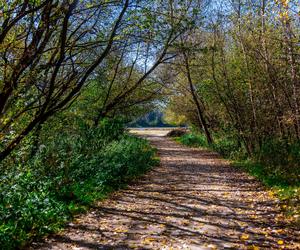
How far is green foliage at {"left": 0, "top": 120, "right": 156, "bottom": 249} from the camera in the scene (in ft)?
18.8

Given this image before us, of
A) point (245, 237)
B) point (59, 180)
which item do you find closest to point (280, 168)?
point (245, 237)

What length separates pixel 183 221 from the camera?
686 centimetres

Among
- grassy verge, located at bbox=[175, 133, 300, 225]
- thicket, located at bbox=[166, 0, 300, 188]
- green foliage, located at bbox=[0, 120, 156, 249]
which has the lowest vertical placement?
grassy verge, located at bbox=[175, 133, 300, 225]

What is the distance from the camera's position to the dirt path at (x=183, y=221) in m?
5.57

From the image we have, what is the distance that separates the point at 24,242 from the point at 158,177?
25.4 feet

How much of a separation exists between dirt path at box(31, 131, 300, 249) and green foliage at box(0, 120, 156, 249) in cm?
39

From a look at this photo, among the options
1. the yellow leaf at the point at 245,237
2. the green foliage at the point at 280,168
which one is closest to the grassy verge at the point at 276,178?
the green foliage at the point at 280,168

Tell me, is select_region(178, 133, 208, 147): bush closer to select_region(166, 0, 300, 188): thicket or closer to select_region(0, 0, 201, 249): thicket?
select_region(166, 0, 300, 188): thicket

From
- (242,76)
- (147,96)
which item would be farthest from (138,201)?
(147,96)

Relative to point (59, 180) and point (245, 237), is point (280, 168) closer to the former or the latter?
point (245, 237)

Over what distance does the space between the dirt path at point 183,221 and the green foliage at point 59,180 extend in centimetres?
39

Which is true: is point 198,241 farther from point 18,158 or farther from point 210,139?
point 210,139

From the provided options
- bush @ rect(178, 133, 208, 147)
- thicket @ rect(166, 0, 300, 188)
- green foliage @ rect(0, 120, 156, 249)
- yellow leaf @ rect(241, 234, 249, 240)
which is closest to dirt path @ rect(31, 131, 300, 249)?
yellow leaf @ rect(241, 234, 249, 240)

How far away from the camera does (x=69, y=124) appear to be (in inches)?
535
